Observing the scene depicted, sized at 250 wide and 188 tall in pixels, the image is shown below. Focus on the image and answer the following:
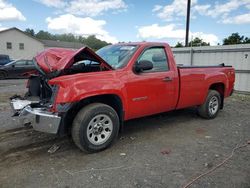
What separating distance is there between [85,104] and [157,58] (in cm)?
196

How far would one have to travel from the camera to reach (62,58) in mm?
4320

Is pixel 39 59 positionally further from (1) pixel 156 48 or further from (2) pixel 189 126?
(2) pixel 189 126

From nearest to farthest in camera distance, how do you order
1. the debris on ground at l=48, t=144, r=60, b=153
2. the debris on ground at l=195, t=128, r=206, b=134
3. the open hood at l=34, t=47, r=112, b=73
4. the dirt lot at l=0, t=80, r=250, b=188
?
the dirt lot at l=0, t=80, r=250, b=188, the open hood at l=34, t=47, r=112, b=73, the debris on ground at l=48, t=144, r=60, b=153, the debris on ground at l=195, t=128, r=206, b=134

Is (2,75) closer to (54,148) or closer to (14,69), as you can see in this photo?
(14,69)

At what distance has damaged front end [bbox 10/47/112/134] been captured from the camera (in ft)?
13.0

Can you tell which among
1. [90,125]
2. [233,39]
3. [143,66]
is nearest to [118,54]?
[143,66]

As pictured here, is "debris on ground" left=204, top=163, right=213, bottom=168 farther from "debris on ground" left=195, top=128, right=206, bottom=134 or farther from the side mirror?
the side mirror

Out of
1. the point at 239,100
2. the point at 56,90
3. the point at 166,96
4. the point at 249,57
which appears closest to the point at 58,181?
the point at 56,90

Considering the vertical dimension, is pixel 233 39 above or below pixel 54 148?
above

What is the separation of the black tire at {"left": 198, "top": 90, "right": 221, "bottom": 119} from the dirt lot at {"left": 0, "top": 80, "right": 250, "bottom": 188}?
490mm

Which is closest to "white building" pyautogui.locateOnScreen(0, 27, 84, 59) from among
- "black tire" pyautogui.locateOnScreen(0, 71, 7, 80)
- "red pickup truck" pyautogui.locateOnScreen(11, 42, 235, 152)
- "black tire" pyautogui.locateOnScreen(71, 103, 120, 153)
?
"black tire" pyautogui.locateOnScreen(0, 71, 7, 80)

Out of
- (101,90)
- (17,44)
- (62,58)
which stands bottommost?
(101,90)

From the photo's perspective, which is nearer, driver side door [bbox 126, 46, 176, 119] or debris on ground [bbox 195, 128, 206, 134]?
driver side door [bbox 126, 46, 176, 119]

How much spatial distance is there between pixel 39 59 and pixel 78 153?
1863 millimetres
